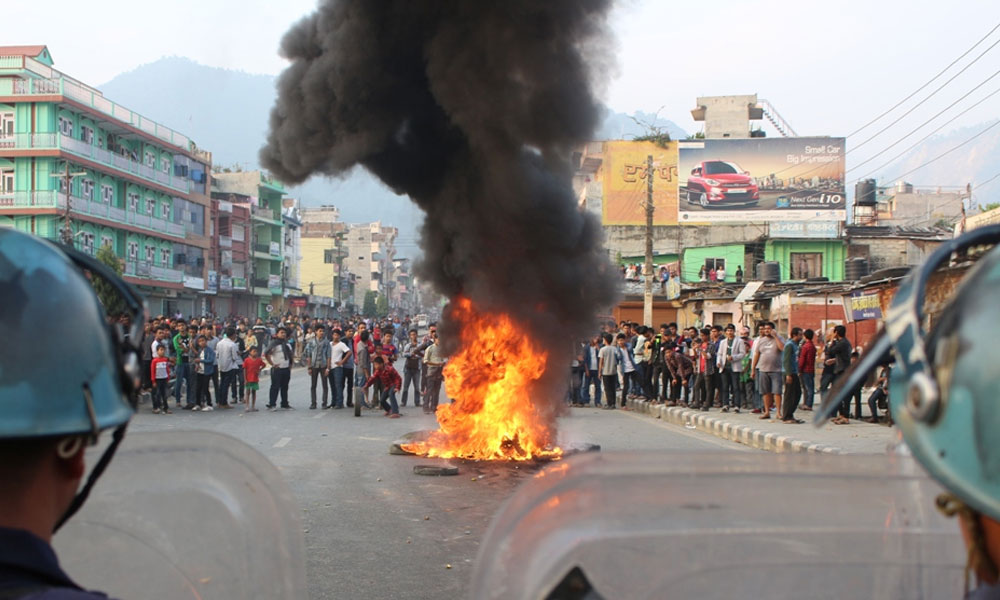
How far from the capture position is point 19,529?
1.03 meters

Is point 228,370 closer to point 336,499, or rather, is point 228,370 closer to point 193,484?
point 336,499

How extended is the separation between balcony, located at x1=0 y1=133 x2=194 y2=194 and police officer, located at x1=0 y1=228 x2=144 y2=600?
39.5 metres

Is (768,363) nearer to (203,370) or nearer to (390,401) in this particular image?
(390,401)

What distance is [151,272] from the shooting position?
43750 millimetres

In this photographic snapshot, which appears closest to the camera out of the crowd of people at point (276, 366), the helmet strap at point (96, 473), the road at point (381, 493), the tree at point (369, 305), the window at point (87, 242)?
the helmet strap at point (96, 473)

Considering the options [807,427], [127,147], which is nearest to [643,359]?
[807,427]

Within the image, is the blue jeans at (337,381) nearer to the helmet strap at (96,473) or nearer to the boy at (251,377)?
the boy at (251,377)

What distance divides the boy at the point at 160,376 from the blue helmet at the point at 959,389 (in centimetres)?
1491

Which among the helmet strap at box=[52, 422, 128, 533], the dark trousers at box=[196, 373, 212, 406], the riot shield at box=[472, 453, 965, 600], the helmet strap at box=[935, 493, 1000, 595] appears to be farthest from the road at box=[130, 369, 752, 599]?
the dark trousers at box=[196, 373, 212, 406]

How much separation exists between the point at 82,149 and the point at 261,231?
23.4 m

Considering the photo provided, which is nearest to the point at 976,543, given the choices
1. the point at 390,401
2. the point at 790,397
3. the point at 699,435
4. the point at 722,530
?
the point at 722,530

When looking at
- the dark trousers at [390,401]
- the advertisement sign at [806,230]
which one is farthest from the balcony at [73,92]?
the advertisement sign at [806,230]

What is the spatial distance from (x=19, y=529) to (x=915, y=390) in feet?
3.42

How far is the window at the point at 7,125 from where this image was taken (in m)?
36.5
